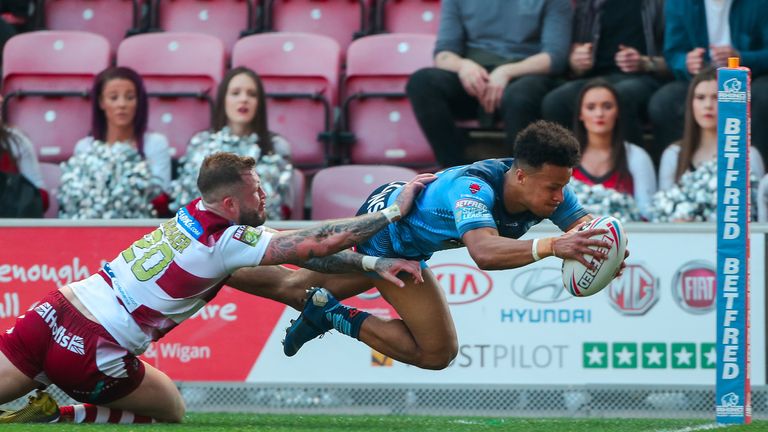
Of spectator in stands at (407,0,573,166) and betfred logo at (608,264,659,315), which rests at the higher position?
spectator in stands at (407,0,573,166)

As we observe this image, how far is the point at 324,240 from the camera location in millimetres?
6766

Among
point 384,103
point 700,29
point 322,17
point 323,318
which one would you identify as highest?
point 322,17

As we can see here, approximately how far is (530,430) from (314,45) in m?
4.50

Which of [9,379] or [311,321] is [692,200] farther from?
[9,379]

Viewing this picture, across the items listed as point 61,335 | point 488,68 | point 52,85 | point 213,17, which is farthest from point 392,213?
→ point 213,17

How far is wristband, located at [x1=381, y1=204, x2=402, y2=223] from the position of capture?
6.79 metres

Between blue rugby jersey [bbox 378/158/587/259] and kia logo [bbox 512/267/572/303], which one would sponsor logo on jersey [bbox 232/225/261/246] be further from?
kia logo [bbox 512/267/572/303]

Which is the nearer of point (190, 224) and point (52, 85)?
point (190, 224)

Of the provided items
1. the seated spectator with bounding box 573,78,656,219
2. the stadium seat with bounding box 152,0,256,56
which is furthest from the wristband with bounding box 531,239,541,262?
the stadium seat with bounding box 152,0,256,56

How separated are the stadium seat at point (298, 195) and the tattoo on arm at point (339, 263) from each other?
2663mm

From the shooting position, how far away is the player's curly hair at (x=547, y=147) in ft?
21.8

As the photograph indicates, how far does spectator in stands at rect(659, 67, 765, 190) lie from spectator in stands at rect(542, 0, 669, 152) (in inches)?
24.6

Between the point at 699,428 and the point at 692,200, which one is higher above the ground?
the point at 692,200

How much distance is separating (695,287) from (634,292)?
1.21 feet
